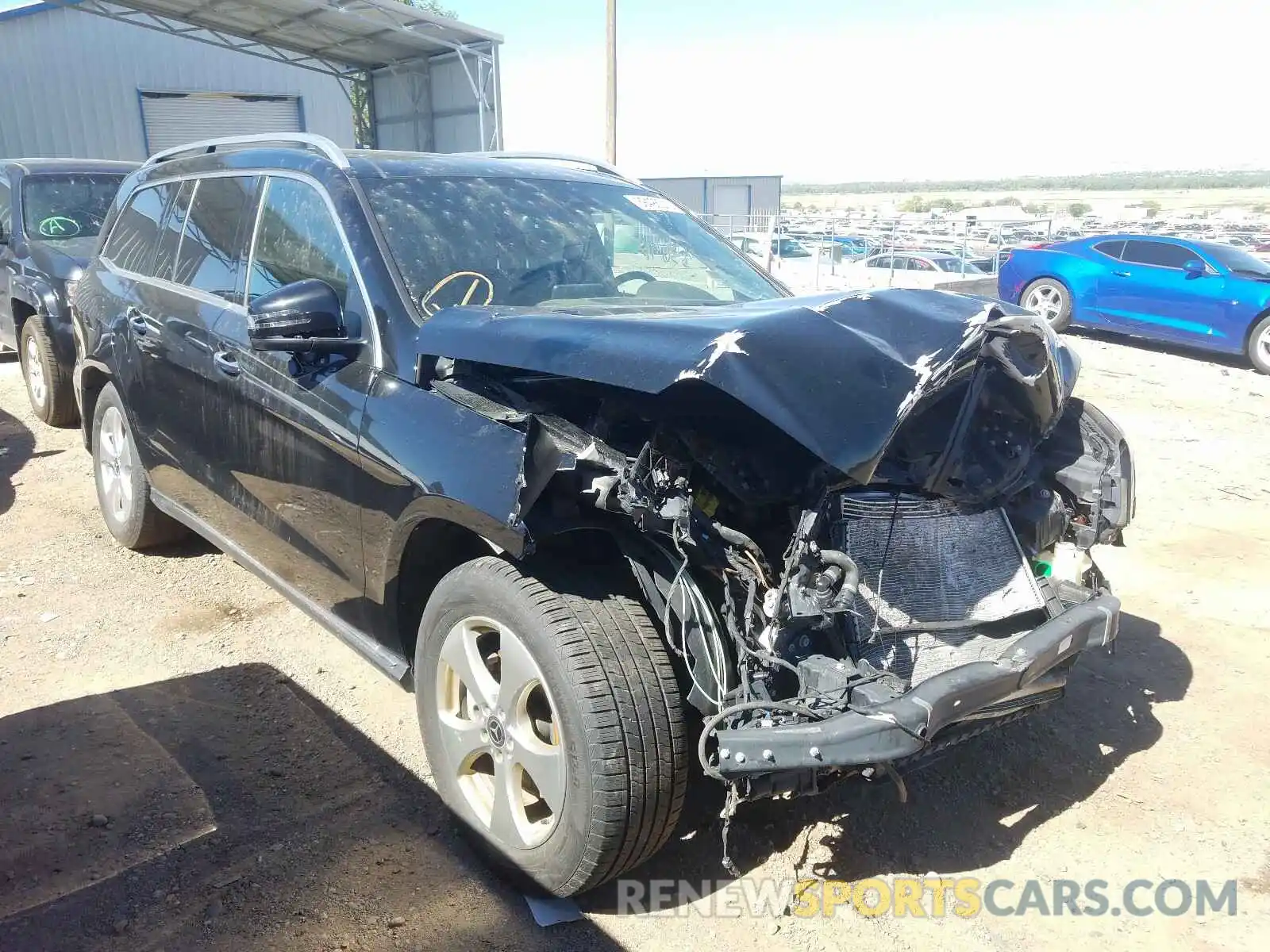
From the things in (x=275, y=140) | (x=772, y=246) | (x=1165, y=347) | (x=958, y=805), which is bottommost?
(x=1165, y=347)

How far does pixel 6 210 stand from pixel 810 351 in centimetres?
812

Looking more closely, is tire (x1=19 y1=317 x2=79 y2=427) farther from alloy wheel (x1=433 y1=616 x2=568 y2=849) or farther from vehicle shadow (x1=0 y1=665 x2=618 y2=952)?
alloy wheel (x1=433 y1=616 x2=568 y2=849)

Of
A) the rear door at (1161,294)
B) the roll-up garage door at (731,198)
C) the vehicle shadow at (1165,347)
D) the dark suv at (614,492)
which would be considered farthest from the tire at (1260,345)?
the roll-up garage door at (731,198)

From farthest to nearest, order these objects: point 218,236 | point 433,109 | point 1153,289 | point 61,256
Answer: point 433,109
point 1153,289
point 61,256
point 218,236

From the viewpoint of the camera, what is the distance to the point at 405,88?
21312 millimetres

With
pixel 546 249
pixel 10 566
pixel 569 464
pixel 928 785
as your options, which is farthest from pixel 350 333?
pixel 10 566

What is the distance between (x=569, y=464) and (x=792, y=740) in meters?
0.83

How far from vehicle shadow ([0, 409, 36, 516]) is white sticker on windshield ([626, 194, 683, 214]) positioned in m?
4.21

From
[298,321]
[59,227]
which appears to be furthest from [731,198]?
[298,321]

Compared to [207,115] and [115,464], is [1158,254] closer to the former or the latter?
[115,464]

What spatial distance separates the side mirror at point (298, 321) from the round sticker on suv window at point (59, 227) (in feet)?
19.3

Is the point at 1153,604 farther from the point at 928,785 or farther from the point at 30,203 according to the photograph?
the point at 30,203

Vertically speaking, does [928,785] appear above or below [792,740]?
below

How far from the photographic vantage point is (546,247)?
3.51m
